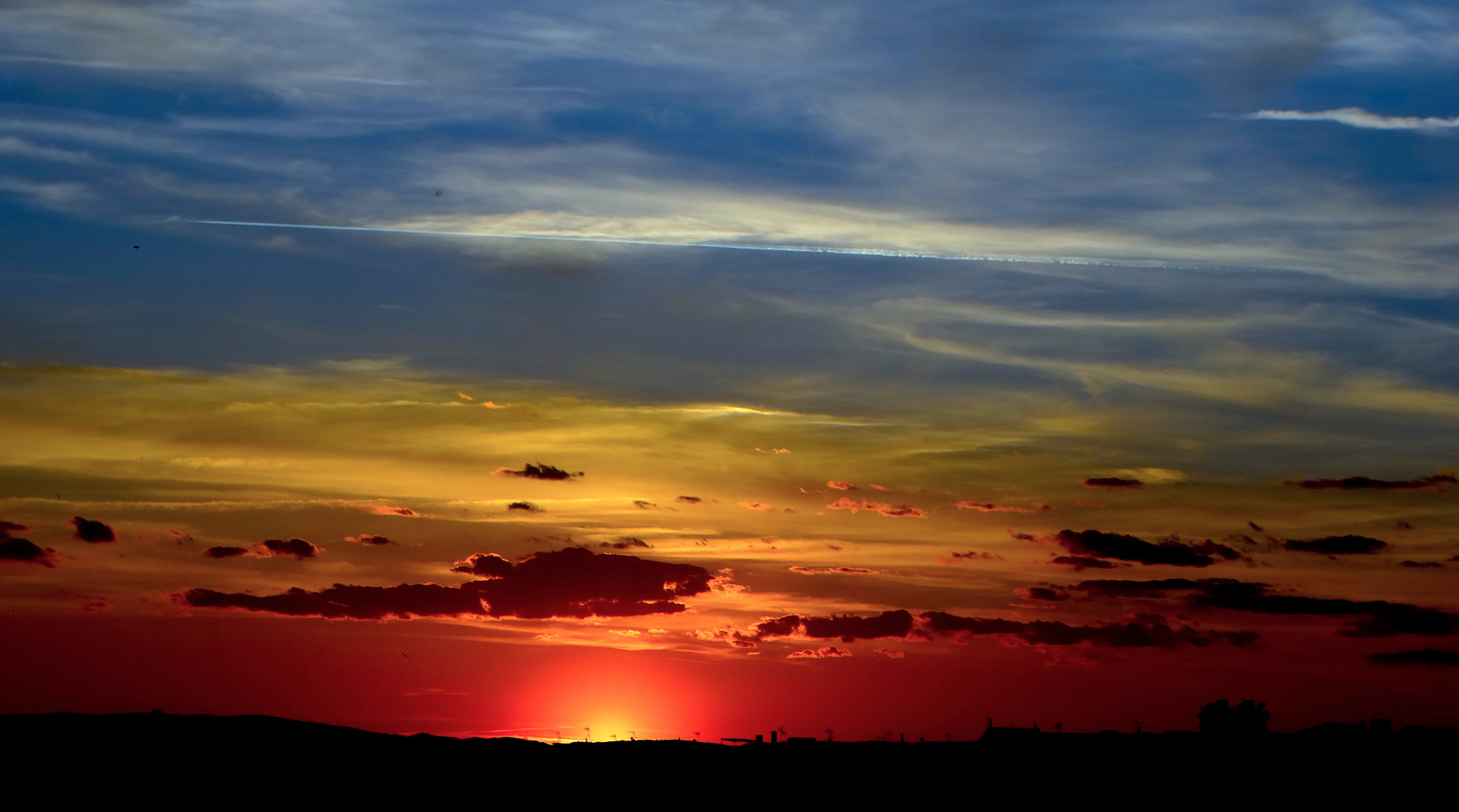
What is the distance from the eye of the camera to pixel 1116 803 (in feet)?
564

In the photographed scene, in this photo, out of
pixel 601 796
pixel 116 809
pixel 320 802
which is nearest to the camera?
pixel 116 809

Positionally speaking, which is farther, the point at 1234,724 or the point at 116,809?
the point at 1234,724

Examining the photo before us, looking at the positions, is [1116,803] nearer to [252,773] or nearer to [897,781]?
[897,781]

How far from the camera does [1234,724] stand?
19938 cm

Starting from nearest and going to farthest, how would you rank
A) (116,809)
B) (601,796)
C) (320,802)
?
1. (116,809)
2. (320,802)
3. (601,796)

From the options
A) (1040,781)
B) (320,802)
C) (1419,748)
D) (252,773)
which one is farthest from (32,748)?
(1419,748)

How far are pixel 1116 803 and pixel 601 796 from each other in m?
70.1

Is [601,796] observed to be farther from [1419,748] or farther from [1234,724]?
[1419,748]

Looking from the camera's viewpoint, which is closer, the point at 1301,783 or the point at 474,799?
the point at 1301,783

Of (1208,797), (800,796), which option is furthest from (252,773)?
(1208,797)

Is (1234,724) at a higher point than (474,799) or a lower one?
higher

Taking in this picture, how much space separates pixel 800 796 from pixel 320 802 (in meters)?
64.3

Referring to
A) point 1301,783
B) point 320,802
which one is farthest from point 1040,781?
point 320,802

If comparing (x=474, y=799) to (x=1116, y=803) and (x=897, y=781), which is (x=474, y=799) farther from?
(x=1116, y=803)
